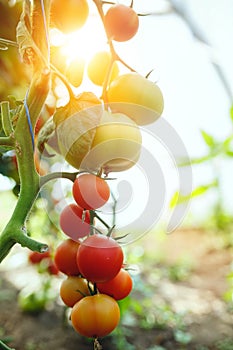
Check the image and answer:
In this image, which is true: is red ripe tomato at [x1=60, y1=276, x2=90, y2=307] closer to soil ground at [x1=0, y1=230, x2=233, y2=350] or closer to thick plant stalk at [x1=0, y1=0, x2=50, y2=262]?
thick plant stalk at [x1=0, y1=0, x2=50, y2=262]

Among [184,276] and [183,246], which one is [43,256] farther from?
[183,246]

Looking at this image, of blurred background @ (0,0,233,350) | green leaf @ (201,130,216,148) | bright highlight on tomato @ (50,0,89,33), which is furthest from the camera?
green leaf @ (201,130,216,148)

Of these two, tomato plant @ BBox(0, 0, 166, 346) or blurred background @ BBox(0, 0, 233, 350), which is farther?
blurred background @ BBox(0, 0, 233, 350)

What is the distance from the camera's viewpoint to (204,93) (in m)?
3.04

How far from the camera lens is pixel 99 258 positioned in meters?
0.48

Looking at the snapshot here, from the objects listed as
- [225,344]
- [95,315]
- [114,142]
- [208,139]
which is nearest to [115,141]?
[114,142]

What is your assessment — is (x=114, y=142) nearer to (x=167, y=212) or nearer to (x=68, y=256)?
(x=68, y=256)

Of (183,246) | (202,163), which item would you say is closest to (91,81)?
(202,163)

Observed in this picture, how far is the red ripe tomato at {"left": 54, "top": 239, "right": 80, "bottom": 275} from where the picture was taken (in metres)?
0.54

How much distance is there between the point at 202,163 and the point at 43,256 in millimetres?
719

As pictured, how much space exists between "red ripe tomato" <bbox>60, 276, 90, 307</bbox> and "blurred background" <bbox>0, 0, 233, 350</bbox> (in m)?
0.08

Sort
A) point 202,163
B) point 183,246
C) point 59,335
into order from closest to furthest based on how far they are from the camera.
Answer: point 202,163 → point 59,335 → point 183,246

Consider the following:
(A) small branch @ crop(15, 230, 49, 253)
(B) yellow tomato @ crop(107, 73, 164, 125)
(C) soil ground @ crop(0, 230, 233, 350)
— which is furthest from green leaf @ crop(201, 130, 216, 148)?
(A) small branch @ crop(15, 230, 49, 253)

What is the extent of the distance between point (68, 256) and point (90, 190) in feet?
0.41
